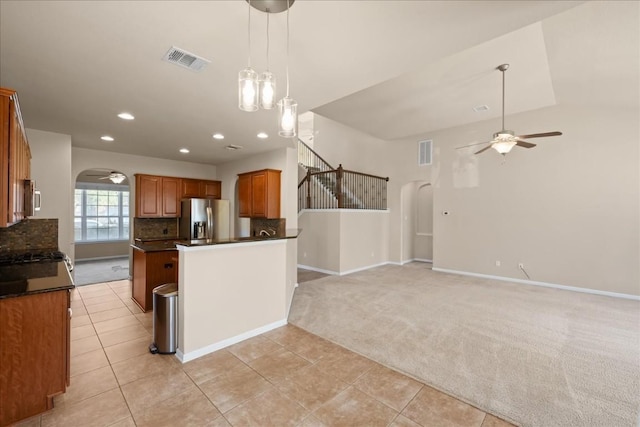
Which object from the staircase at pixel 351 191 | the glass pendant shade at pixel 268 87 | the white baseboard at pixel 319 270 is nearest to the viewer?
the glass pendant shade at pixel 268 87

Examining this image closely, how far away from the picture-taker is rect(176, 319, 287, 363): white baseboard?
2746 mm

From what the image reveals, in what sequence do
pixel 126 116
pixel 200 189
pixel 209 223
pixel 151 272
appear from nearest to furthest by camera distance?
pixel 126 116, pixel 151 272, pixel 209 223, pixel 200 189

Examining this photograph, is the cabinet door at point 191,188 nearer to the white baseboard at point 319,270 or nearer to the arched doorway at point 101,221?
the arched doorway at point 101,221

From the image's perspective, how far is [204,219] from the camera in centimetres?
607

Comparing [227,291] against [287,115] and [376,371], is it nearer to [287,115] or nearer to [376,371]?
[376,371]

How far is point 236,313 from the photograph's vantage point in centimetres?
313

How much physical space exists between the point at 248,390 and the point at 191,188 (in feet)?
17.5

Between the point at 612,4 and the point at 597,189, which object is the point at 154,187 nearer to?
the point at 612,4

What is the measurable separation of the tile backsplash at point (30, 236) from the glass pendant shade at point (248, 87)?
14.7 feet

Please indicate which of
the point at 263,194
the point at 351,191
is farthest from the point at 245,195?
the point at 351,191

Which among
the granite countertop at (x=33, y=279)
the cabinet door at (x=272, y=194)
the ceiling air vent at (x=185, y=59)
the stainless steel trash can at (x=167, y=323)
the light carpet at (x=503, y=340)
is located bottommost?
the light carpet at (x=503, y=340)

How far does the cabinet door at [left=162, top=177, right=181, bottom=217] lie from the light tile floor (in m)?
3.32

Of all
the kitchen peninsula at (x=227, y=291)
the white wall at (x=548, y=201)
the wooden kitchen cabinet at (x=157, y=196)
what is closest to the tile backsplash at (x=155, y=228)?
the wooden kitchen cabinet at (x=157, y=196)

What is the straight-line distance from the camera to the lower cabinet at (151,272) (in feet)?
13.3
